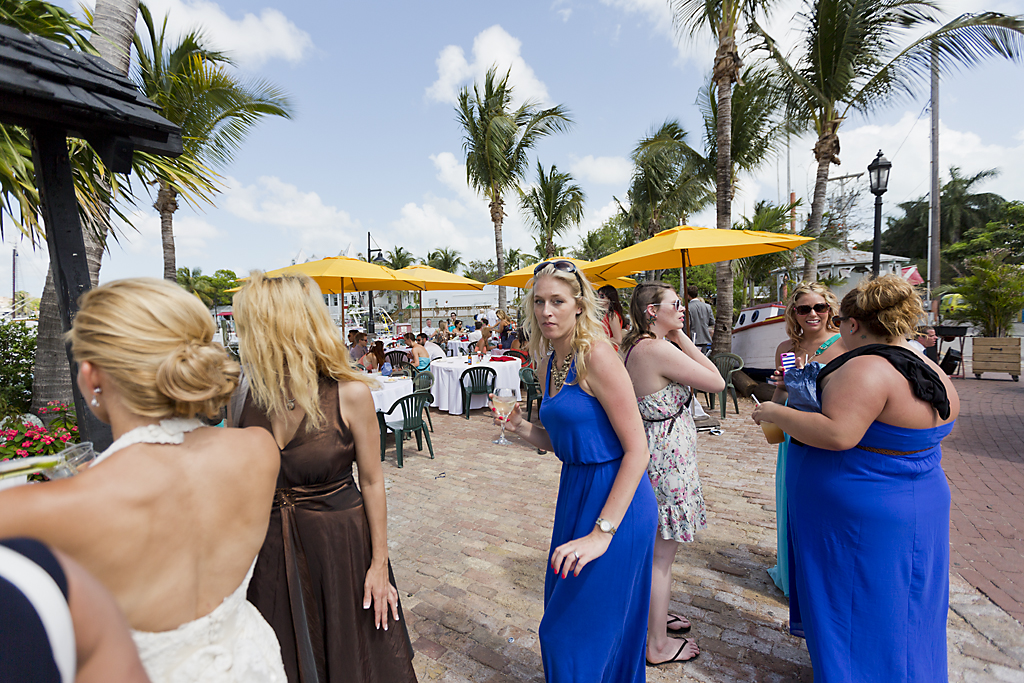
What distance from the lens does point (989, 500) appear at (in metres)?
4.35

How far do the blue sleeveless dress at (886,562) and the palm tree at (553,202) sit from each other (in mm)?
19463

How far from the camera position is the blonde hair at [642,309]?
255 cm

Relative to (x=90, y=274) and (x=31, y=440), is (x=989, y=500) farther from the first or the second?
(x=90, y=274)

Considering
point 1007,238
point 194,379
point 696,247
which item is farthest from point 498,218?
point 1007,238

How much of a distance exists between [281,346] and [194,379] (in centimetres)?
61

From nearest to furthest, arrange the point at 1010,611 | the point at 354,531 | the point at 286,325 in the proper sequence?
the point at 286,325
the point at 354,531
the point at 1010,611

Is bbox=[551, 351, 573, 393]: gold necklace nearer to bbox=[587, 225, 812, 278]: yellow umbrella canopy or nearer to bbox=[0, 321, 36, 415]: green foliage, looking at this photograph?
bbox=[587, 225, 812, 278]: yellow umbrella canopy

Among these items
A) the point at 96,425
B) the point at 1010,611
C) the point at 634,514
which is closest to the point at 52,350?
the point at 96,425

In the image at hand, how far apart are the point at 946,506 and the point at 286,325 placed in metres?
2.70

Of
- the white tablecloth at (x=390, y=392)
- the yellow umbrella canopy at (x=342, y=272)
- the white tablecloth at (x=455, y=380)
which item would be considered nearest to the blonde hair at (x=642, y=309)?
the white tablecloth at (x=390, y=392)

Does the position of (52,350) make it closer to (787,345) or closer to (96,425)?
(96,425)

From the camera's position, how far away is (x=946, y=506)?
1925mm

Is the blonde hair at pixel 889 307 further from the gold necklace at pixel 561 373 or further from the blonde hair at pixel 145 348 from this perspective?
the blonde hair at pixel 145 348

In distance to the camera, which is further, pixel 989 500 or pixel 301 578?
pixel 989 500
